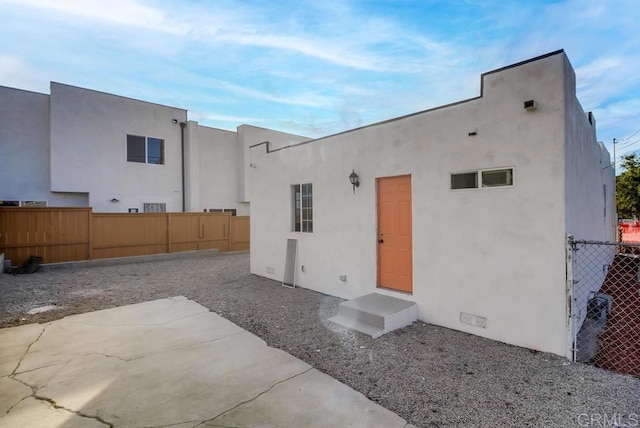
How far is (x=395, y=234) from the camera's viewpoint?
5383 millimetres

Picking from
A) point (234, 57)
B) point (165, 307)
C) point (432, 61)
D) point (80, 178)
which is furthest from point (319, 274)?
point (80, 178)

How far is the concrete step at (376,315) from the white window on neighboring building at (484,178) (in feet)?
6.72

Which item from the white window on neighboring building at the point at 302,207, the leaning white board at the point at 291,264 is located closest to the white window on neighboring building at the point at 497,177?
the white window on neighboring building at the point at 302,207

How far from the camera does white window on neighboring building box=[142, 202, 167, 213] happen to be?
13.6m

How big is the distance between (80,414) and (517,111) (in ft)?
A: 18.4

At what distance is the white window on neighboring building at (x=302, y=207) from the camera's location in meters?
7.02

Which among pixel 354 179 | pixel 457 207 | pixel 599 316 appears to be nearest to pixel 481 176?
pixel 457 207

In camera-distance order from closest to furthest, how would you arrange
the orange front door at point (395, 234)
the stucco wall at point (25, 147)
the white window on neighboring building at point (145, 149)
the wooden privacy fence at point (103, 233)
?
the orange front door at point (395, 234) < the wooden privacy fence at point (103, 233) < the stucco wall at point (25, 147) < the white window on neighboring building at point (145, 149)

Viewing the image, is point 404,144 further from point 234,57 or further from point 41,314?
point 41,314

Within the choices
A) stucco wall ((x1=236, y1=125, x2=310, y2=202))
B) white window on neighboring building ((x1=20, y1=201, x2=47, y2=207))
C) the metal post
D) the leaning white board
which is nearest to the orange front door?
the metal post

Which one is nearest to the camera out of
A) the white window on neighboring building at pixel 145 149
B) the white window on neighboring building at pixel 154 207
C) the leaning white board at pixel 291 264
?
the leaning white board at pixel 291 264

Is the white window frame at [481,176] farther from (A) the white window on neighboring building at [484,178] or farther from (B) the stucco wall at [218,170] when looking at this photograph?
(B) the stucco wall at [218,170]

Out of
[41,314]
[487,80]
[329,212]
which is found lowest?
[41,314]

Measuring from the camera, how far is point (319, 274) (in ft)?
22.1
